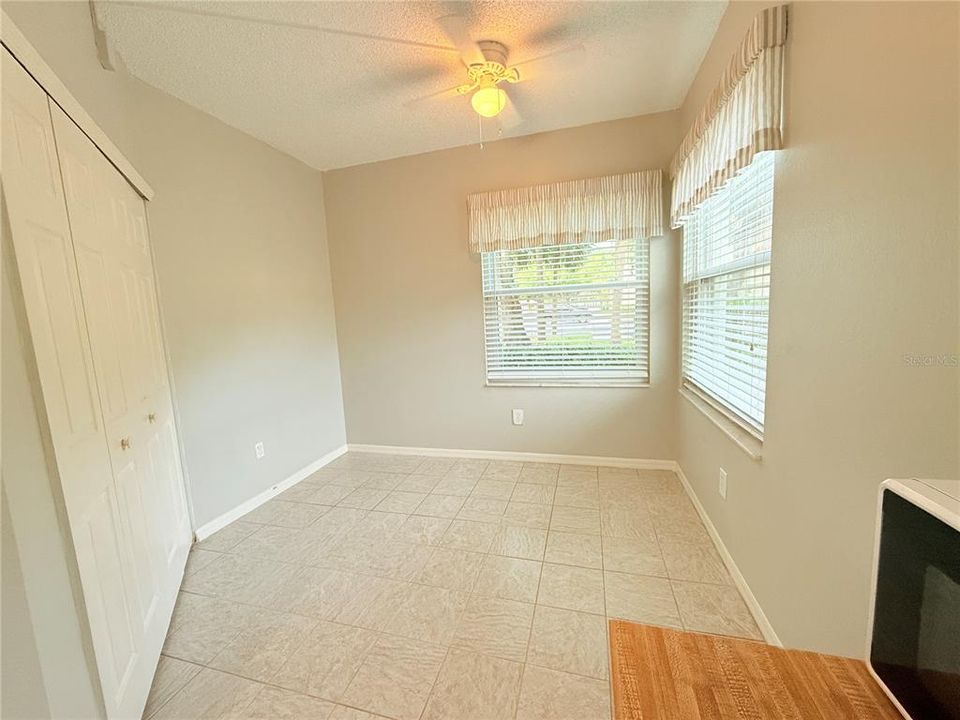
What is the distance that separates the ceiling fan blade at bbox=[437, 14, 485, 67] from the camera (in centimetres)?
165

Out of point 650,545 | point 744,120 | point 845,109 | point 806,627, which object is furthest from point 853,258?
point 650,545

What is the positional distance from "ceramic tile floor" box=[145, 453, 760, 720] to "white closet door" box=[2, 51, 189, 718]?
300 millimetres

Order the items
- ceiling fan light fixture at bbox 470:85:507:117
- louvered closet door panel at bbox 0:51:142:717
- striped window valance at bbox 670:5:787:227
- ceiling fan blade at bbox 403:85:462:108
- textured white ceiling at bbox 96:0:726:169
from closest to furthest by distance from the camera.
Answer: louvered closet door panel at bbox 0:51:142:717
striped window valance at bbox 670:5:787:227
textured white ceiling at bbox 96:0:726:169
ceiling fan light fixture at bbox 470:85:507:117
ceiling fan blade at bbox 403:85:462:108

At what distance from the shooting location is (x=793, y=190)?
1.22 meters

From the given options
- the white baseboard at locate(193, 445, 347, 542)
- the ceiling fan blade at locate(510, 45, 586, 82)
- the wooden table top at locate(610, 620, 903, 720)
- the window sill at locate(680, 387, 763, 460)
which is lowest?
the white baseboard at locate(193, 445, 347, 542)

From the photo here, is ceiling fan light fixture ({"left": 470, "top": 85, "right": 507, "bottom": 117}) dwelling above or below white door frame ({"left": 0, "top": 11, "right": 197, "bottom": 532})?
above

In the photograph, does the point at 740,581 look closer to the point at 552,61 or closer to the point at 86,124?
the point at 552,61

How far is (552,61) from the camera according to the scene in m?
2.01

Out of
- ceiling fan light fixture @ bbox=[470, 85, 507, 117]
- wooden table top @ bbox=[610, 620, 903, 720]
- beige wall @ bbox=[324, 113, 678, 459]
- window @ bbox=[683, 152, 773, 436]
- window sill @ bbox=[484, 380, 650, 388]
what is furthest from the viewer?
window sill @ bbox=[484, 380, 650, 388]

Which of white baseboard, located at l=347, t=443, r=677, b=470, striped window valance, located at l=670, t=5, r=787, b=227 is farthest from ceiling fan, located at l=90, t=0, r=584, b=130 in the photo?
white baseboard, located at l=347, t=443, r=677, b=470

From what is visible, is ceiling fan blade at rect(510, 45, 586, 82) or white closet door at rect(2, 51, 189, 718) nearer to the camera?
white closet door at rect(2, 51, 189, 718)

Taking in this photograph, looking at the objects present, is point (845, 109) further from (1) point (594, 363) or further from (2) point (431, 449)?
(2) point (431, 449)

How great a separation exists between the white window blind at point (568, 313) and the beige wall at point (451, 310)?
111 mm

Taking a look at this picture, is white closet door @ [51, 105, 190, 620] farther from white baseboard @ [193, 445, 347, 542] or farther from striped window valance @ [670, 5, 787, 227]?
striped window valance @ [670, 5, 787, 227]
